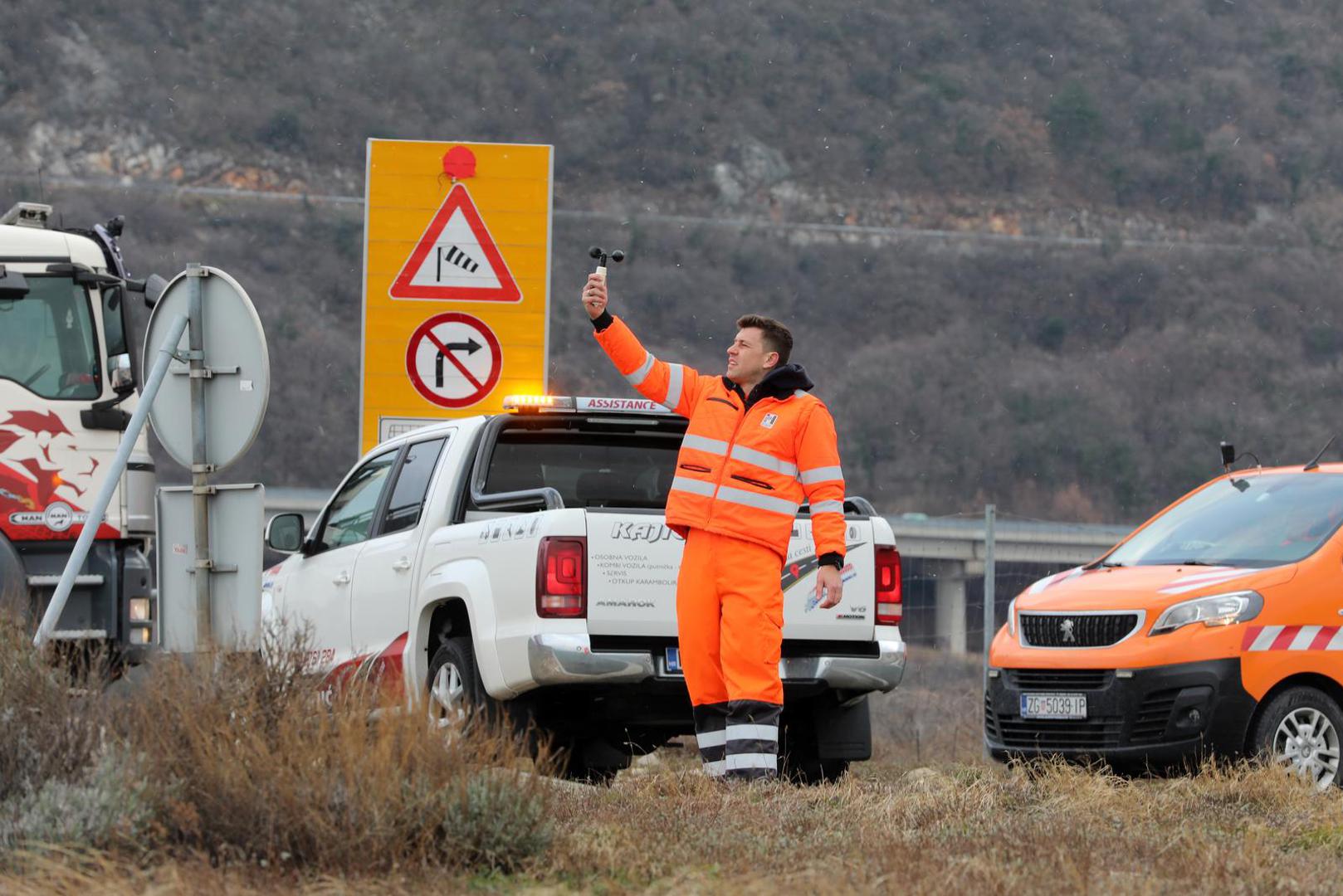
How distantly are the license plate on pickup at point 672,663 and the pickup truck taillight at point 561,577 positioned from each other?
428 mm

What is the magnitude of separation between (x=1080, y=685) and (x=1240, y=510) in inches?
62.4

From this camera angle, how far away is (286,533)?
1061cm

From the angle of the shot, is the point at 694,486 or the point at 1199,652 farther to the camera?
the point at 1199,652

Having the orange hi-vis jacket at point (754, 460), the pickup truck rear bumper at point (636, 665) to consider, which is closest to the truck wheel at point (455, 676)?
the pickup truck rear bumper at point (636, 665)

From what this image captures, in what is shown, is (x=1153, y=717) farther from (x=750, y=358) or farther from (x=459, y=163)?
(x=459, y=163)

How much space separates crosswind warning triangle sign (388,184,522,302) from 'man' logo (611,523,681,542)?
4.44 meters

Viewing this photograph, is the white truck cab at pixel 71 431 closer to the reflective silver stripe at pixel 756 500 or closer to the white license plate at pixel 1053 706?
the white license plate at pixel 1053 706

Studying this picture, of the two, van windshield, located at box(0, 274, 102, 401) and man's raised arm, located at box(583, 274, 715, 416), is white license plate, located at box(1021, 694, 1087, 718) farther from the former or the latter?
van windshield, located at box(0, 274, 102, 401)

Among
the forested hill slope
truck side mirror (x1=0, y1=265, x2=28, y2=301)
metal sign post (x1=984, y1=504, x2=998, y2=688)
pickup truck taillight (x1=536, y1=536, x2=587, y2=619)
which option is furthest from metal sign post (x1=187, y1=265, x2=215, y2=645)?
the forested hill slope

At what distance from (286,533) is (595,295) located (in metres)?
3.07

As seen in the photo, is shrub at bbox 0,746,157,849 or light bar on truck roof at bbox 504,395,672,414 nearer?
shrub at bbox 0,746,157,849

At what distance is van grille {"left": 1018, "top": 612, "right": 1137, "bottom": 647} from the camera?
33.0ft

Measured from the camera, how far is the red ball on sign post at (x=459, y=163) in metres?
13.1

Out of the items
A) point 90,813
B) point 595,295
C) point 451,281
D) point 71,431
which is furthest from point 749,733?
point 71,431
